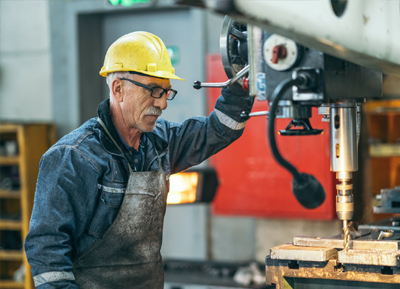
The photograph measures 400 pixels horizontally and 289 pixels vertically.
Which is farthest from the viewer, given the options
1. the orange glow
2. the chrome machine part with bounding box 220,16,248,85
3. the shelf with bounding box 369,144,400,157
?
the shelf with bounding box 369,144,400,157

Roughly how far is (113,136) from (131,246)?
38 cm

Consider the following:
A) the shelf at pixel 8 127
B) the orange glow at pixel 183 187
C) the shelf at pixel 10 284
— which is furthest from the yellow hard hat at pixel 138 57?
the shelf at pixel 10 284

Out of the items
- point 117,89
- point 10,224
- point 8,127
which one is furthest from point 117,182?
point 10,224

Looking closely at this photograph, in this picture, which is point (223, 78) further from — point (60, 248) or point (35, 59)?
point (60, 248)

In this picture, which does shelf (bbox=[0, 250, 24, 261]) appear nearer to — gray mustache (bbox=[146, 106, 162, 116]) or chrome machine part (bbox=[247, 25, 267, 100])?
gray mustache (bbox=[146, 106, 162, 116])

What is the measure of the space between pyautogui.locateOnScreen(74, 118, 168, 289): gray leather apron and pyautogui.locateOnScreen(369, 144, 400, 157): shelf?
8.13 feet

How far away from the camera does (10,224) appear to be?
4531 millimetres

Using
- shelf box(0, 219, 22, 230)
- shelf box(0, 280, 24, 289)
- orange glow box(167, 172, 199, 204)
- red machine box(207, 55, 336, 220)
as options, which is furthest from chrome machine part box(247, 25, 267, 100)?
shelf box(0, 280, 24, 289)

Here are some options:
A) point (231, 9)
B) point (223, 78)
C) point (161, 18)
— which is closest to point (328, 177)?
point (223, 78)

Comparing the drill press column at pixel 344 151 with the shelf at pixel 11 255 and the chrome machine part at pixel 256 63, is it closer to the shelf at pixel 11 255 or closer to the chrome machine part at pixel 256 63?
the chrome machine part at pixel 256 63

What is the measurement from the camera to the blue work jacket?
1619mm

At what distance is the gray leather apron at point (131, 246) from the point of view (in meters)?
1.77

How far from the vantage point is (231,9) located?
3.36 ft

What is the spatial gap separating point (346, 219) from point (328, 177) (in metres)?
2.34
